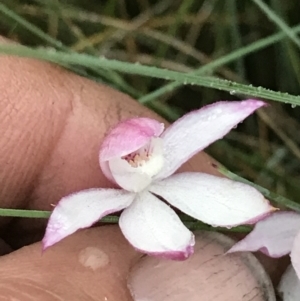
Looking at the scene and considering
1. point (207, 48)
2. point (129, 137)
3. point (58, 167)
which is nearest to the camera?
point (129, 137)

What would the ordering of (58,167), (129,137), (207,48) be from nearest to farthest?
(129,137) < (58,167) < (207,48)

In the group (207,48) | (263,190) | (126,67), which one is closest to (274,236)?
(263,190)

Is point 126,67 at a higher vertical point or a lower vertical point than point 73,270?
higher

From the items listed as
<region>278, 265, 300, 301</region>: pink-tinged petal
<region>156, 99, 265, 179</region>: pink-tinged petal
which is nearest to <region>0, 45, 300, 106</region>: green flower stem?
<region>156, 99, 265, 179</region>: pink-tinged petal

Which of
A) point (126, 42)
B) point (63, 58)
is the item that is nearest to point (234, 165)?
point (126, 42)

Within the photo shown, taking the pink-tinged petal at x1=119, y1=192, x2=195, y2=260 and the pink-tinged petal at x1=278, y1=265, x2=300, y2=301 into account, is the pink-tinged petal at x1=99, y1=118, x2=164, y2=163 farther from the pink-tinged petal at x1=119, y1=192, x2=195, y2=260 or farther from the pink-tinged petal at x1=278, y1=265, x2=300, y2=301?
the pink-tinged petal at x1=278, y1=265, x2=300, y2=301

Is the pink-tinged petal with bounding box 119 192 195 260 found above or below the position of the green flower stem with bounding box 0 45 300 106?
below

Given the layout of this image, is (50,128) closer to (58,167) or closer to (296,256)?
(58,167)
